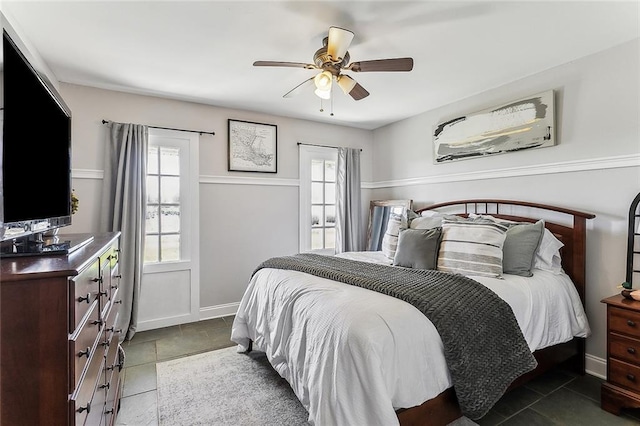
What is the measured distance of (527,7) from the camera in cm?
192

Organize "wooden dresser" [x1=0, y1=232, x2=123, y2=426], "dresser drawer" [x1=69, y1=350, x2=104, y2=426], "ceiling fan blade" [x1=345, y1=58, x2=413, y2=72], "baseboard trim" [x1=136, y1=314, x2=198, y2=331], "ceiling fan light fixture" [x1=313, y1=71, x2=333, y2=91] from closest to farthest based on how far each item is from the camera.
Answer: "wooden dresser" [x1=0, y1=232, x2=123, y2=426]
"dresser drawer" [x1=69, y1=350, x2=104, y2=426]
"ceiling fan blade" [x1=345, y1=58, x2=413, y2=72]
"ceiling fan light fixture" [x1=313, y1=71, x2=333, y2=91]
"baseboard trim" [x1=136, y1=314, x2=198, y2=331]

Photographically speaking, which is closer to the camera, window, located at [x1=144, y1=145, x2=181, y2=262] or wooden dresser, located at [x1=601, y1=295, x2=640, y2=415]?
wooden dresser, located at [x1=601, y1=295, x2=640, y2=415]

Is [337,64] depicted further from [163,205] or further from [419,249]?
[163,205]

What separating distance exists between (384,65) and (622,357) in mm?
2438

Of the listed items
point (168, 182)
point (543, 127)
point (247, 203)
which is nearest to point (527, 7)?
point (543, 127)

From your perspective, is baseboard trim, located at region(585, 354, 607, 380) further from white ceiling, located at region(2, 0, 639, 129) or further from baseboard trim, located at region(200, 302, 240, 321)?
baseboard trim, located at region(200, 302, 240, 321)

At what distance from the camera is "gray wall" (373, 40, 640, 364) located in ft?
7.66

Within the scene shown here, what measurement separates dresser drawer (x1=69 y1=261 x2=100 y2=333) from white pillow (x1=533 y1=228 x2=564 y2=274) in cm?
285

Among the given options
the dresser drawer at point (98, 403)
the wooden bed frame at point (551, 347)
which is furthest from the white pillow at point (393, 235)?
the dresser drawer at point (98, 403)

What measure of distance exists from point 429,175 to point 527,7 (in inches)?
85.0

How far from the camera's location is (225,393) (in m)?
2.24

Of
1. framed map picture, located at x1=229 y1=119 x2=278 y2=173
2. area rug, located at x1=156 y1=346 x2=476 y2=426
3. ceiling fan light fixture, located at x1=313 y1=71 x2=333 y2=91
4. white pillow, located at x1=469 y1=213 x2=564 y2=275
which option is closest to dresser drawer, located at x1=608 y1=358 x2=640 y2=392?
white pillow, located at x1=469 y1=213 x2=564 y2=275

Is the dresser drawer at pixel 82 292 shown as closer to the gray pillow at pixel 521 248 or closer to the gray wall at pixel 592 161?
the gray pillow at pixel 521 248

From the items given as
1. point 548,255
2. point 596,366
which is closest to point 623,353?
point 596,366
